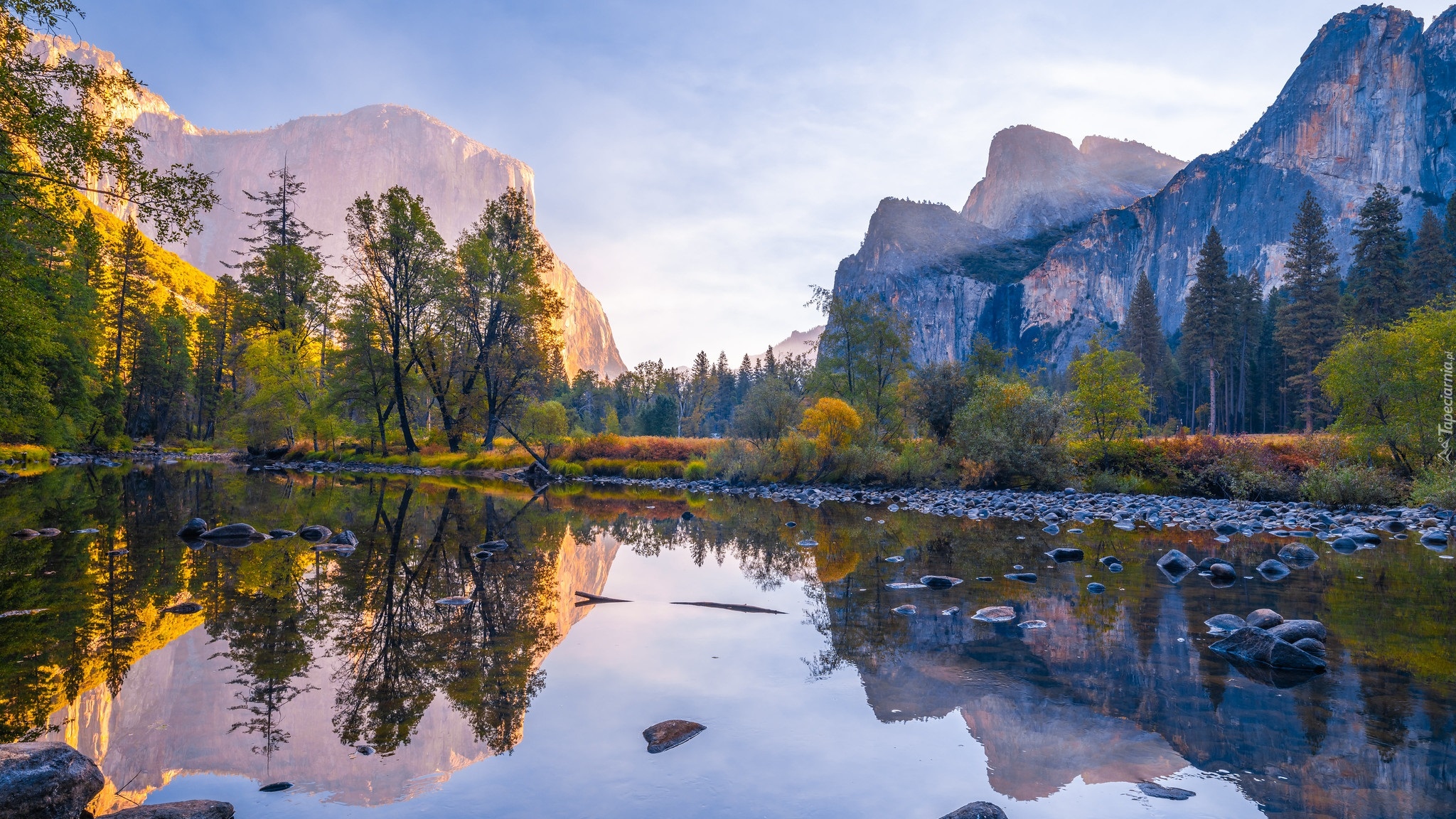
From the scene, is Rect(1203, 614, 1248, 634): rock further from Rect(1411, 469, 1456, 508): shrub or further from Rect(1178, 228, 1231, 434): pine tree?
Rect(1178, 228, 1231, 434): pine tree

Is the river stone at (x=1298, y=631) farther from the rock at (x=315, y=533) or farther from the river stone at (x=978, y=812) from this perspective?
the rock at (x=315, y=533)

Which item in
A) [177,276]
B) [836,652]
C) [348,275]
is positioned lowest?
[836,652]

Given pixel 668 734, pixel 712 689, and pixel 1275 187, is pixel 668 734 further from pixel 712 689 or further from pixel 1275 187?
pixel 1275 187

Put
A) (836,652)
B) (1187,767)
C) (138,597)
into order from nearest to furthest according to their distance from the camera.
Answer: (1187,767), (836,652), (138,597)

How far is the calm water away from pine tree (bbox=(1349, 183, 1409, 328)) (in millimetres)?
47642

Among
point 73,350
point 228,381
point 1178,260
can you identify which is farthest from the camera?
point 1178,260

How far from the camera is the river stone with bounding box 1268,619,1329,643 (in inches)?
229

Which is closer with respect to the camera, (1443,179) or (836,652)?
(836,652)

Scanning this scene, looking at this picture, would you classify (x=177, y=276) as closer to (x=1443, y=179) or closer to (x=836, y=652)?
(x=836, y=652)

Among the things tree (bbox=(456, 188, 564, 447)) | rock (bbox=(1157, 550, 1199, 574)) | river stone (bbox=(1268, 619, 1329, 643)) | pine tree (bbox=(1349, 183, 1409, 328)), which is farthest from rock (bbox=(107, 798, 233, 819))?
pine tree (bbox=(1349, 183, 1409, 328))

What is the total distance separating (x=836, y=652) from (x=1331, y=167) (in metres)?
178

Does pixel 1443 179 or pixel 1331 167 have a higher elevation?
pixel 1331 167

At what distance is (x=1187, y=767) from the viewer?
3738mm

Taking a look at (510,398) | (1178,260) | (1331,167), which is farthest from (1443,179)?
(510,398)
